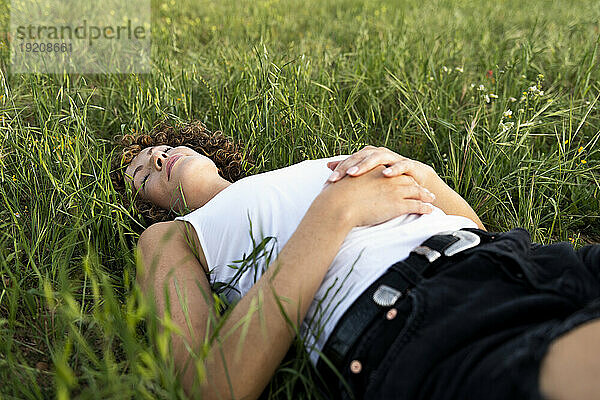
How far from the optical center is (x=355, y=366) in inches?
54.4

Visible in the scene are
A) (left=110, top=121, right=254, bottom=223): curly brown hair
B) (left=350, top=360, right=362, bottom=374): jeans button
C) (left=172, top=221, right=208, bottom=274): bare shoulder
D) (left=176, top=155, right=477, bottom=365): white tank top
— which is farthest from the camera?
(left=110, top=121, right=254, bottom=223): curly brown hair

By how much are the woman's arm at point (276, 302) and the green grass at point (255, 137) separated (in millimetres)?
100

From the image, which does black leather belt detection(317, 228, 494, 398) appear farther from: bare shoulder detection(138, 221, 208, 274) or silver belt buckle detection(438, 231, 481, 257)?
bare shoulder detection(138, 221, 208, 274)

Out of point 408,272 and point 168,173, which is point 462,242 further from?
point 168,173

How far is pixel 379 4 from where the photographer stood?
5809 mm

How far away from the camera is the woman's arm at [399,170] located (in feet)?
5.72

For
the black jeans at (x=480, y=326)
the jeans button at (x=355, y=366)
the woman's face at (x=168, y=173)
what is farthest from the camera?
the woman's face at (x=168, y=173)

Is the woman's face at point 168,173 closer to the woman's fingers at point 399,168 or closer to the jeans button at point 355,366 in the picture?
the woman's fingers at point 399,168

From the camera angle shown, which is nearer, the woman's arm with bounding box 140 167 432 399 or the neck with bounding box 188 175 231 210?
the woman's arm with bounding box 140 167 432 399

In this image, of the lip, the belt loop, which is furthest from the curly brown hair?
the belt loop

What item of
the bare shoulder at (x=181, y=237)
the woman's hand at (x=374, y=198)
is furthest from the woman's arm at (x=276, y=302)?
the bare shoulder at (x=181, y=237)

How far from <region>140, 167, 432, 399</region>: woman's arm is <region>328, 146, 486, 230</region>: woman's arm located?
0.19ft

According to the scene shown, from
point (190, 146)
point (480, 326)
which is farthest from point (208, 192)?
point (480, 326)

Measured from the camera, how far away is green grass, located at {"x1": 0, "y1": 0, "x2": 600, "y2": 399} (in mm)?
1691
